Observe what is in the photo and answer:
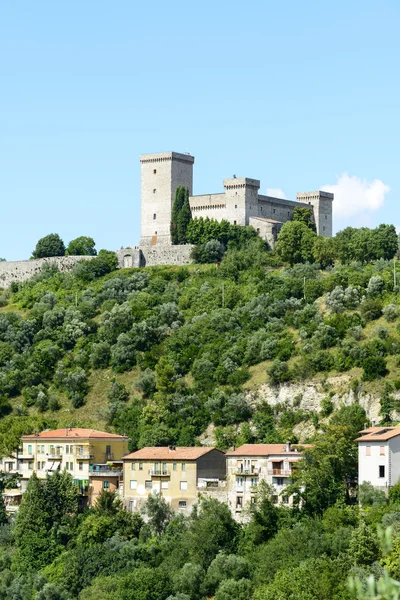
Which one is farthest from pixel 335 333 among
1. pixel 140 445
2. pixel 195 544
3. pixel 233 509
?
pixel 195 544

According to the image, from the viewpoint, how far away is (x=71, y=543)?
5878cm

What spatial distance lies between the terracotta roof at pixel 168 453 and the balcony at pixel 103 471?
128 centimetres

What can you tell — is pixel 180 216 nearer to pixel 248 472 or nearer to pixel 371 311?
pixel 371 311

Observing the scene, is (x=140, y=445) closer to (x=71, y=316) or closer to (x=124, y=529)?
(x=124, y=529)

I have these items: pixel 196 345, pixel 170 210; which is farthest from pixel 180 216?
pixel 196 345

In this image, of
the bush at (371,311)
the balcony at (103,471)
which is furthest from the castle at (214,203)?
the balcony at (103,471)

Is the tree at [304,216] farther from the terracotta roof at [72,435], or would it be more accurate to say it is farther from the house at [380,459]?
the house at [380,459]

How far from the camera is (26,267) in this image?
109 m

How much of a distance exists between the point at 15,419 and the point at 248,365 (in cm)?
1570

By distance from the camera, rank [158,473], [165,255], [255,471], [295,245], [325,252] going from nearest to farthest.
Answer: [255,471] < [158,473] < [325,252] < [295,245] < [165,255]

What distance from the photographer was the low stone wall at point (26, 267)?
108m

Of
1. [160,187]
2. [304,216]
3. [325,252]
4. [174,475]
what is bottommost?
[174,475]

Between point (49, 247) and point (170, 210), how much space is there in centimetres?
1322

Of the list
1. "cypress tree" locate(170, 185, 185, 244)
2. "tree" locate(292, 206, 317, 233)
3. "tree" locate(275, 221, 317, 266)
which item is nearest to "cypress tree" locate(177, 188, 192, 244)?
"cypress tree" locate(170, 185, 185, 244)
